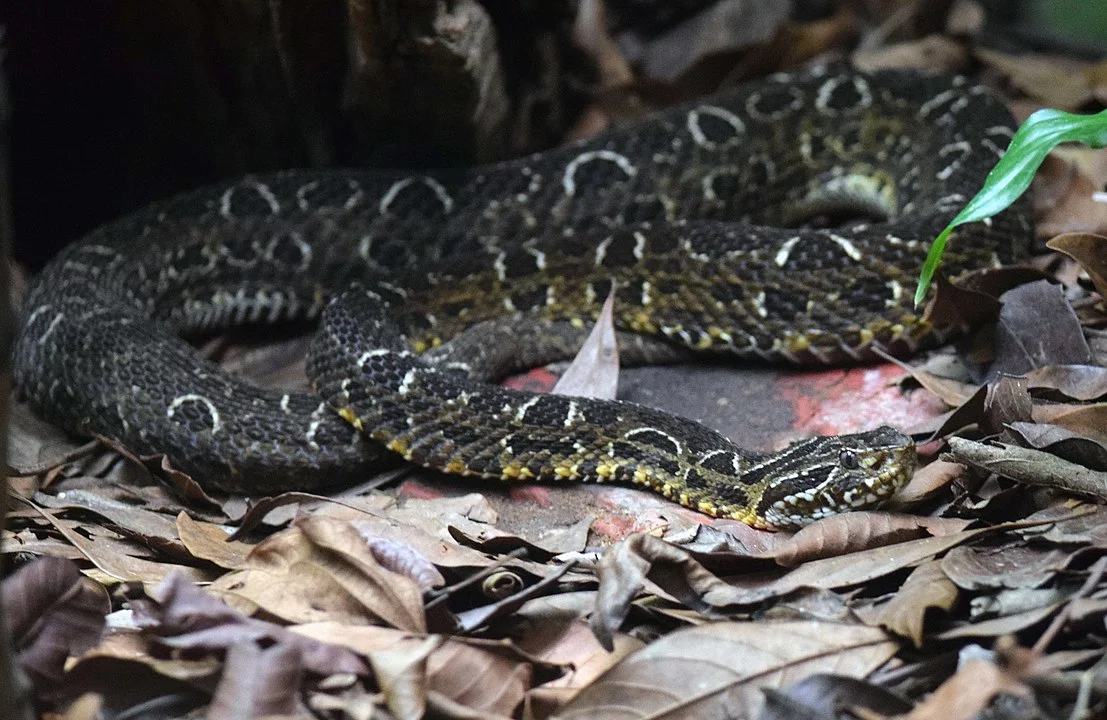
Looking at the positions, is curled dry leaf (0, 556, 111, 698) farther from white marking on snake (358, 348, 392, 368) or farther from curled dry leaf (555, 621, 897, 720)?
white marking on snake (358, 348, 392, 368)

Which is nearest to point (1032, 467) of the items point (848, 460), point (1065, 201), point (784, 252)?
point (848, 460)

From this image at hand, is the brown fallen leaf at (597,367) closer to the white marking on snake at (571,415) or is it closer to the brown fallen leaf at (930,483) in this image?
the white marking on snake at (571,415)

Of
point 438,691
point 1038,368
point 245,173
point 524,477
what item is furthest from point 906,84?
point 438,691

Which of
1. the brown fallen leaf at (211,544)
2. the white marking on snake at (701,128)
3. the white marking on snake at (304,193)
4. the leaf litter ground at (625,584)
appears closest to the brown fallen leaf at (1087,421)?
the leaf litter ground at (625,584)

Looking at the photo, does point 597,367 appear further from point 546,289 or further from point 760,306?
point 760,306

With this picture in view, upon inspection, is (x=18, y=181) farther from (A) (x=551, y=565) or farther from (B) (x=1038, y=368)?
(B) (x=1038, y=368)

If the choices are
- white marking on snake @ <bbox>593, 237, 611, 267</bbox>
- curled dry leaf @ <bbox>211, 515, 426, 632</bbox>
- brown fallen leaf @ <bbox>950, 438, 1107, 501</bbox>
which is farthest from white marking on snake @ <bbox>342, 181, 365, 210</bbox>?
brown fallen leaf @ <bbox>950, 438, 1107, 501</bbox>

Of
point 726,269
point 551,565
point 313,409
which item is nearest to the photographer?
point 551,565
